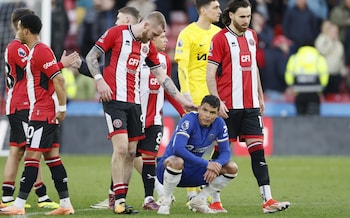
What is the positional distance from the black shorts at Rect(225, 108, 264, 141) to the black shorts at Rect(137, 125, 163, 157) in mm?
1048

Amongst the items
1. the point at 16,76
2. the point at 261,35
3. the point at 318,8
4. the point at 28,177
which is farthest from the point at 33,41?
the point at 318,8

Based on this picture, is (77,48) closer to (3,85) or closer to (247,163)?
(3,85)

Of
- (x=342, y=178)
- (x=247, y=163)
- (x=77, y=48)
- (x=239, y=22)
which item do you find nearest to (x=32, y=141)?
(x=239, y=22)

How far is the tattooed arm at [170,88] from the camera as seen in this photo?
37.7ft

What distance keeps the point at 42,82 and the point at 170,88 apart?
57.1 inches

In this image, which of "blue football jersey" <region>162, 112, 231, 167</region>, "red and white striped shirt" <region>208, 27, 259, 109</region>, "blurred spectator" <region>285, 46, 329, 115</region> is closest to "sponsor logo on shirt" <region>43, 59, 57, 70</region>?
"blue football jersey" <region>162, 112, 231, 167</region>

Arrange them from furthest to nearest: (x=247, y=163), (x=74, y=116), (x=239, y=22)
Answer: (x=74, y=116)
(x=247, y=163)
(x=239, y=22)

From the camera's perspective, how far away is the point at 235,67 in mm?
12023

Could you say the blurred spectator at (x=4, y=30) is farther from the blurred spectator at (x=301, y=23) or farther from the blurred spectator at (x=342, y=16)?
the blurred spectator at (x=342, y=16)

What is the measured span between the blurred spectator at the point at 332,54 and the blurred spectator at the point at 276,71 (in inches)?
33.0

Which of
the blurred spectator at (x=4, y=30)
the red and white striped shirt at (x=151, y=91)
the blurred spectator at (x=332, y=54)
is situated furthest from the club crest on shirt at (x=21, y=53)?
the blurred spectator at (x=332, y=54)

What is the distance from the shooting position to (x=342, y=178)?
16.6m

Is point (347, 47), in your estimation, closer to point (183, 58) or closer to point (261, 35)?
point (261, 35)

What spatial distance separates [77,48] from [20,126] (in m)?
13.5
